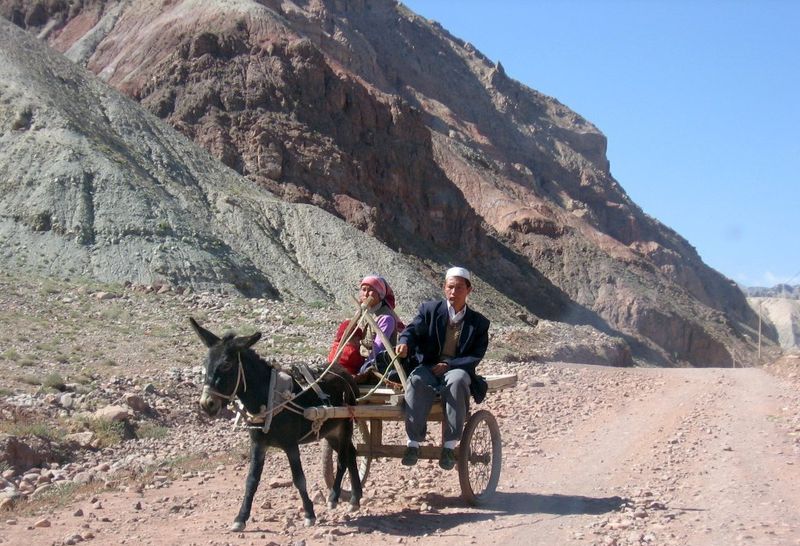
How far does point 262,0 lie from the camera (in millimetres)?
71688

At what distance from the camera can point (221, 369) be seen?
7.04 meters

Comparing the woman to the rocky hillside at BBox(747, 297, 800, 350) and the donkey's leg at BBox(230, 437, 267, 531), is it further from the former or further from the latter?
the rocky hillside at BBox(747, 297, 800, 350)

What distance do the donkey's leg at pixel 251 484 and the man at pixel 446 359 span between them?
1.33 metres

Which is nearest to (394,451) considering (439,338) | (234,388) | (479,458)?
(479,458)

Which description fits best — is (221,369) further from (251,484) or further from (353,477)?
(353,477)

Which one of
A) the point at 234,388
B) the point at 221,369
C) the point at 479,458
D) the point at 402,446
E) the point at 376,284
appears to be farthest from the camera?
the point at 376,284

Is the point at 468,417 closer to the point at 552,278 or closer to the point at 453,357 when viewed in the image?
the point at 453,357

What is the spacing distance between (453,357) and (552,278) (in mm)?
66592

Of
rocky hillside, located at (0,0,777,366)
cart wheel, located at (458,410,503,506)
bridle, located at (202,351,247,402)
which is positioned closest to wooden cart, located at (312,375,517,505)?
Answer: cart wheel, located at (458,410,503,506)

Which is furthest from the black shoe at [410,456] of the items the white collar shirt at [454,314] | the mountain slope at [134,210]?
the mountain slope at [134,210]

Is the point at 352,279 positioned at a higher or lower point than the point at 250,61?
lower

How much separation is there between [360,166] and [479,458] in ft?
169

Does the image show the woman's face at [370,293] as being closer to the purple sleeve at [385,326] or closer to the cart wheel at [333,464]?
the purple sleeve at [385,326]

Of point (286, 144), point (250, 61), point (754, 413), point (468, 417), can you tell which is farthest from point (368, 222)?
point (468, 417)
